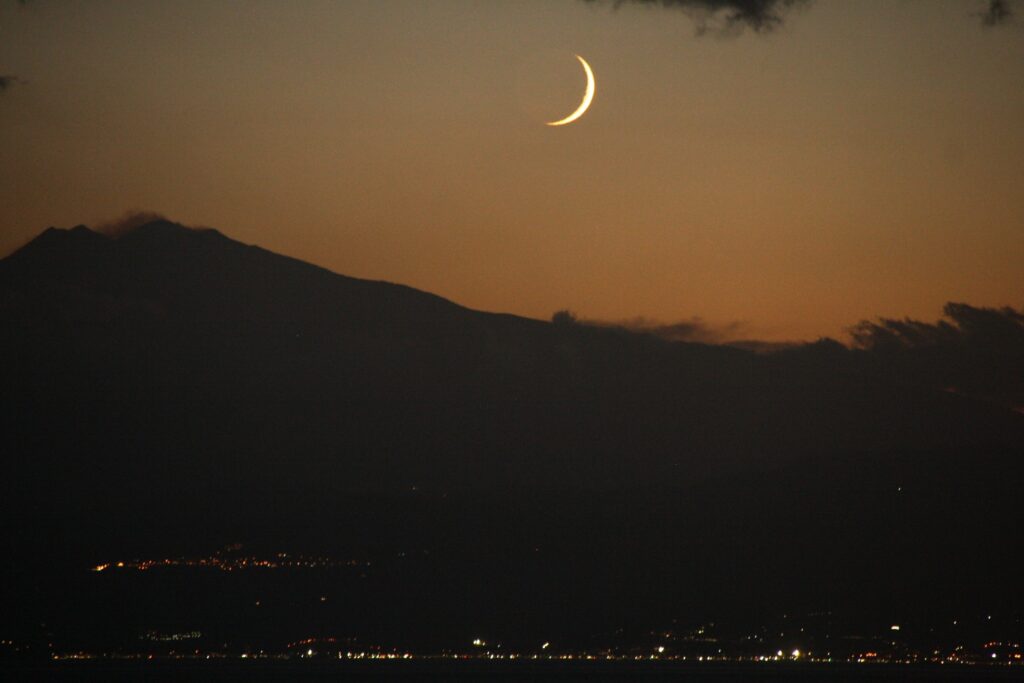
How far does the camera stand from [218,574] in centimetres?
19775

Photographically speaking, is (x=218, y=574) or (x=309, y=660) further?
(x=218, y=574)

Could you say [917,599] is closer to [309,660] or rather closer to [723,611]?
[723,611]

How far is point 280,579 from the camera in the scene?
194000mm

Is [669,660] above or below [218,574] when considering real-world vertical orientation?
below

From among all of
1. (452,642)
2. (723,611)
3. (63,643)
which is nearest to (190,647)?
(63,643)

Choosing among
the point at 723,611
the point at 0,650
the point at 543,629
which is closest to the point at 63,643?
the point at 0,650

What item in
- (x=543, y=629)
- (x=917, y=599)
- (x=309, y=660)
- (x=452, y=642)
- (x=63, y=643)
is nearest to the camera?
(x=309, y=660)

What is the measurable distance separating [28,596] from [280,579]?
33.0 meters

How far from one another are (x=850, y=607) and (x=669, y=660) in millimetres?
45732

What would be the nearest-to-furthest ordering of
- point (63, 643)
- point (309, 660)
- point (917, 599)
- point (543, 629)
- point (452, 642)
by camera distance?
point (309, 660), point (63, 643), point (452, 642), point (543, 629), point (917, 599)

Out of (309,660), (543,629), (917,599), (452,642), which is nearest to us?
→ (309,660)

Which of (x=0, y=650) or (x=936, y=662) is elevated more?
(x=0, y=650)

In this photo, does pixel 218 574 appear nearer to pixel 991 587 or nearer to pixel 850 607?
pixel 850 607

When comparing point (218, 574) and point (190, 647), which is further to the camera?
point (218, 574)
